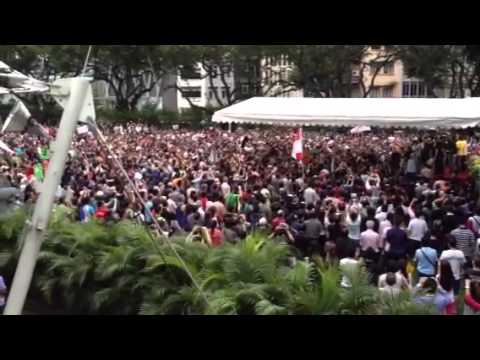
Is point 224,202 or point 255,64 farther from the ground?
point 255,64

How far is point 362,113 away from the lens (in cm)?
1777

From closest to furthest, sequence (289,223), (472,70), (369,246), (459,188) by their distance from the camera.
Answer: (369,246), (289,223), (459,188), (472,70)

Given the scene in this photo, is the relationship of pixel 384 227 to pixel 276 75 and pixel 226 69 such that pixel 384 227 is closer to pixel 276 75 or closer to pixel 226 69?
pixel 226 69

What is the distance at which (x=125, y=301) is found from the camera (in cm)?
724

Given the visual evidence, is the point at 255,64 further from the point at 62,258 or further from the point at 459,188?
the point at 62,258

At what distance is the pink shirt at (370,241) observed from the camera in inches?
380

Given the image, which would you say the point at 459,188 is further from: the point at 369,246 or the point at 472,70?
the point at 472,70

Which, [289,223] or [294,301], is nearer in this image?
[294,301]

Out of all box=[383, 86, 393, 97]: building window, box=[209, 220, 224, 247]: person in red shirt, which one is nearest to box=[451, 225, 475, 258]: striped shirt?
box=[209, 220, 224, 247]: person in red shirt

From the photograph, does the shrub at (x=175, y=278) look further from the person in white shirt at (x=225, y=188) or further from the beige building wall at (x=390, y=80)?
the beige building wall at (x=390, y=80)

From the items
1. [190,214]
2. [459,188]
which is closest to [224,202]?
[190,214]

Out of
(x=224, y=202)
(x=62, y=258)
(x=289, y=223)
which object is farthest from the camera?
(x=224, y=202)


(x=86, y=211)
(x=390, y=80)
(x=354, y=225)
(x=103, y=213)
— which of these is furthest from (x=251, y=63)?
(x=354, y=225)

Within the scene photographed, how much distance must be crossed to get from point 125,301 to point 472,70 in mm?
48119
